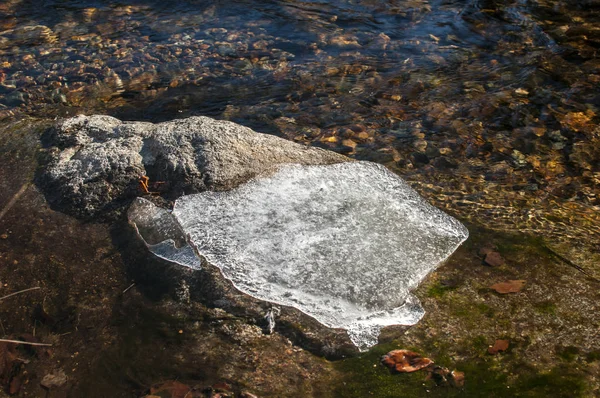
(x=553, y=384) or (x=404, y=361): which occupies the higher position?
(x=553, y=384)

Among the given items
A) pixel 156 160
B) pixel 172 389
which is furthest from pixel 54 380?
pixel 156 160

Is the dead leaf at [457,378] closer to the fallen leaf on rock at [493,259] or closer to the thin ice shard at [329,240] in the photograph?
the thin ice shard at [329,240]

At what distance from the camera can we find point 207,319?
2.85 m

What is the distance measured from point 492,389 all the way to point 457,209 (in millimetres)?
1567

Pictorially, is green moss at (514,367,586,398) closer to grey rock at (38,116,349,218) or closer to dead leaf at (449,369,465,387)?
dead leaf at (449,369,465,387)

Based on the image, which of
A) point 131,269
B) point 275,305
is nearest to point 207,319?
point 275,305

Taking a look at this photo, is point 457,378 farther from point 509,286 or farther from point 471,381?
point 509,286

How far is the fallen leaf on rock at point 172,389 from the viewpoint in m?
2.49

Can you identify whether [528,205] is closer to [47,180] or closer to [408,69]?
[408,69]

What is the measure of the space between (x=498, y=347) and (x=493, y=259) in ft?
2.27

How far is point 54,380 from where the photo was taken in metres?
2.61

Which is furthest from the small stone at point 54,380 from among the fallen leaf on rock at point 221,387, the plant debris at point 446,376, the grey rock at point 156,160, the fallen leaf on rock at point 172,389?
the plant debris at point 446,376

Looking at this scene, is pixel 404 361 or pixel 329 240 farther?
pixel 329 240

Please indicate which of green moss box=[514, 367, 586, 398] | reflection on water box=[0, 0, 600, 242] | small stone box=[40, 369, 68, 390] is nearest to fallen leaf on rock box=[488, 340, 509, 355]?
green moss box=[514, 367, 586, 398]
